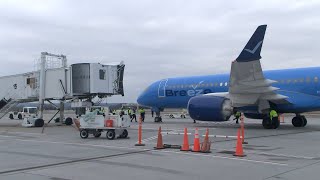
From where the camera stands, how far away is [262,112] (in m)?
22.6

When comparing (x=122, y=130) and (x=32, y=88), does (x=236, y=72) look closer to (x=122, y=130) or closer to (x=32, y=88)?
(x=122, y=130)

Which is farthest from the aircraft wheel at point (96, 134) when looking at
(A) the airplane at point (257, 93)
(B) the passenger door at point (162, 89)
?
(B) the passenger door at point (162, 89)

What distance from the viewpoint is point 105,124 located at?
1723cm

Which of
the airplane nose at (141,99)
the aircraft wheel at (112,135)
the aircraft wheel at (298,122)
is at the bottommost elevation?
the aircraft wheel at (112,135)

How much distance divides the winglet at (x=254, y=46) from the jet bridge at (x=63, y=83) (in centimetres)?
1262

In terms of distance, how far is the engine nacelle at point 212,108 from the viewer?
73.7ft

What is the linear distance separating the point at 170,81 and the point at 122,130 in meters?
12.4

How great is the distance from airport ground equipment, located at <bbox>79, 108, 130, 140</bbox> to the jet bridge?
10.6 m

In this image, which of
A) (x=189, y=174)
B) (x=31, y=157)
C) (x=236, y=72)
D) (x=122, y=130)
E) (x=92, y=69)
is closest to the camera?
(x=189, y=174)

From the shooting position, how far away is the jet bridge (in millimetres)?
28375

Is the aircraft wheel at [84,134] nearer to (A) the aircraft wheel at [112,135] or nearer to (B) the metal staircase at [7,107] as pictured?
(A) the aircraft wheel at [112,135]

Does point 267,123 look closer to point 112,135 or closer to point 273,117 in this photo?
point 273,117

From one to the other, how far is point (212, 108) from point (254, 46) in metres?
5.20

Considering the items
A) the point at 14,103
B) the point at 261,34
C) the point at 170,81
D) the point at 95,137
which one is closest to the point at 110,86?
the point at 170,81
